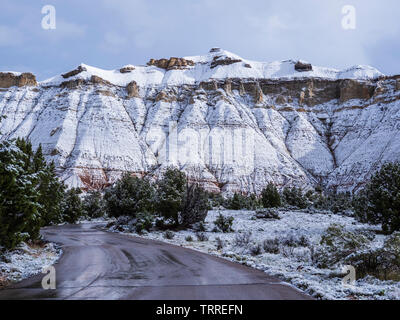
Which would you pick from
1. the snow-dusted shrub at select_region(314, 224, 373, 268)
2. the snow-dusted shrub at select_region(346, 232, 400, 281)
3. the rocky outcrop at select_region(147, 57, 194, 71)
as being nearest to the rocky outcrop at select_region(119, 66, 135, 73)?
the rocky outcrop at select_region(147, 57, 194, 71)

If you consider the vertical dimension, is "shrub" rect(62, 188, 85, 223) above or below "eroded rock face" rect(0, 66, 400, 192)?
below

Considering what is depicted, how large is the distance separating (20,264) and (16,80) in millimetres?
141697

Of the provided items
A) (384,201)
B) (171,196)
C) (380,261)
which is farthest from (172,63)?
(380,261)

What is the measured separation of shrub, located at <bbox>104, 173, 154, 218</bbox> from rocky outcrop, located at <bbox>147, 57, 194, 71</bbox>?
12381 centimetres

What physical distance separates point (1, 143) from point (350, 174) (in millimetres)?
83023

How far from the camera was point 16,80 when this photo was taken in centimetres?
12962

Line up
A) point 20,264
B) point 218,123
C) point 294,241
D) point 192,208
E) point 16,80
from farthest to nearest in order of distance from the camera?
point 16,80 → point 218,123 → point 192,208 → point 294,241 → point 20,264

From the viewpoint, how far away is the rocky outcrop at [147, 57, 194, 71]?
6005 inches

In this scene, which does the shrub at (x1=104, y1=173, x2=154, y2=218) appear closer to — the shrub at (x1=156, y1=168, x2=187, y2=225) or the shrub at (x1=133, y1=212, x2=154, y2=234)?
the shrub at (x1=133, y1=212, x2=154, y2=234)

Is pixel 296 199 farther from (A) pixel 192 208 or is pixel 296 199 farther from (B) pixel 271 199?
(A) pixel 192 208

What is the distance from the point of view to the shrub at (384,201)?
22.3 metres

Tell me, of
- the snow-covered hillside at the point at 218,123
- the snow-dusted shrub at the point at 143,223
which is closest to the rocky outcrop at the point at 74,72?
the snow-covered hillside at the point at 218,123
